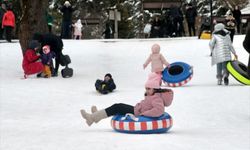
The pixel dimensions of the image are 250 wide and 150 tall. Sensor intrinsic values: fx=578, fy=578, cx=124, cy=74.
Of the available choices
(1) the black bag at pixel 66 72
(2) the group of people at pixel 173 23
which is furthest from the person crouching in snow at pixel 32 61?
(2) the group of people at pixel 173 23

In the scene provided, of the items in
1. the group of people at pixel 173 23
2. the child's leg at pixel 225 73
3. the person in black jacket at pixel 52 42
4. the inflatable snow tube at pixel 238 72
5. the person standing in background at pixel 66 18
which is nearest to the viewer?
the inflatable snow tube at pixel 238 72

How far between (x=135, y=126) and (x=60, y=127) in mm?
1425

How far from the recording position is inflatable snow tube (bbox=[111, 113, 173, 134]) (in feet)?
25.2

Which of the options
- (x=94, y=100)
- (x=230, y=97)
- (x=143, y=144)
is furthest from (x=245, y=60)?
(x=143, y=144)

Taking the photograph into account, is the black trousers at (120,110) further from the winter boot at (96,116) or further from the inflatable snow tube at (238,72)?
the inflatable snow tube at (238,72)

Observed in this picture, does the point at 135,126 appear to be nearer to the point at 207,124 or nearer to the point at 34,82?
the point at 207,124

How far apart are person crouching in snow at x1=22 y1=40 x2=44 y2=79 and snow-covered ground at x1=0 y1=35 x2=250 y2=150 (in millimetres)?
325

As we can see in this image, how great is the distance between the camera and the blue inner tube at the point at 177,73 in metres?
14.0

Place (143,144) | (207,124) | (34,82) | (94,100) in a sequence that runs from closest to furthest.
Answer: (143,144), (207,124), (94,100), (34,82)

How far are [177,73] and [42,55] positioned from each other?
153 inches

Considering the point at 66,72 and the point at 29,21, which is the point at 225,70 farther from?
the point at 29,21

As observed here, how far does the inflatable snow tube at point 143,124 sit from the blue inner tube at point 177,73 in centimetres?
616

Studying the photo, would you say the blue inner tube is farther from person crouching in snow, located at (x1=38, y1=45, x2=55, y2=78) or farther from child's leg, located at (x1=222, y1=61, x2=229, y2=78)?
person crouching in snow, located at (x1=38, y1=45, x2=55, y2=78)

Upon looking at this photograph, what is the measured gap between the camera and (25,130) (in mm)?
8195
